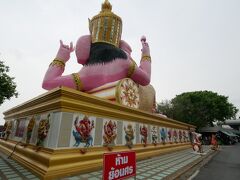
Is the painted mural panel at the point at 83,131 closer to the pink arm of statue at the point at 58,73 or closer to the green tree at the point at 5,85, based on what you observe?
the pink arm of statue at the point at 58,73

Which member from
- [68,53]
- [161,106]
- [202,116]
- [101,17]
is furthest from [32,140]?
[202,116]

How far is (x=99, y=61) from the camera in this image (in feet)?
24.8

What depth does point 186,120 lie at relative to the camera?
26125mm

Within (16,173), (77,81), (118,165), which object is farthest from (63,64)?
(118,165)

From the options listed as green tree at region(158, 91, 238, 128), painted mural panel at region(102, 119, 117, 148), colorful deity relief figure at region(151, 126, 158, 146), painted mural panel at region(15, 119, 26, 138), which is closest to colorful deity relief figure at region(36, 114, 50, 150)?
painted mural panel at region(102, 119, 117, 148)

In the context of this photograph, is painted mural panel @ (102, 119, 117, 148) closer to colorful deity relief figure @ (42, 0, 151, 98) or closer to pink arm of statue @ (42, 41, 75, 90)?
colorful deity relief figure @ (42, 0, 151, 98)

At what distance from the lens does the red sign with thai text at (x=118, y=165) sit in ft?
8.02

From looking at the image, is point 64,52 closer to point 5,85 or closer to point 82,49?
point 82,49

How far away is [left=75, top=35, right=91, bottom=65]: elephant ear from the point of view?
8.00m

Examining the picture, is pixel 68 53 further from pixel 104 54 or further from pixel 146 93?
pixel 146 93

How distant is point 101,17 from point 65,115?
6101 millimetres

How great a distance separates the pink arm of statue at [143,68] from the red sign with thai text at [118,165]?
5331 mm

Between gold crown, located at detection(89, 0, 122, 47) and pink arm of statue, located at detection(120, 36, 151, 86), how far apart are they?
2.42ft

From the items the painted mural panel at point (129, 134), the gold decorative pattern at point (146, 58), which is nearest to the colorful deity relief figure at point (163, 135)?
the painted mural panel at point (129, 134)
